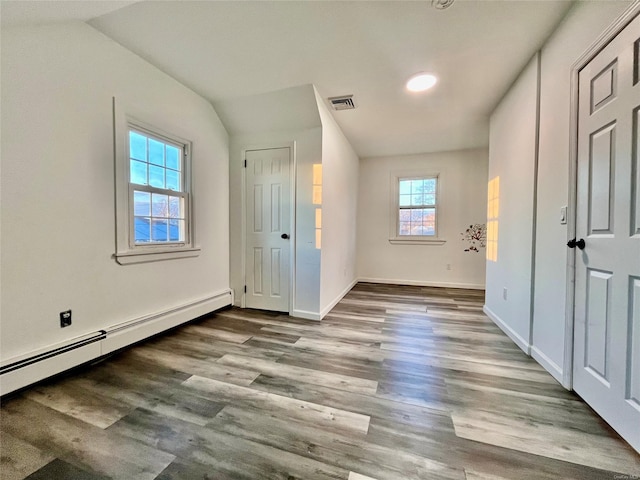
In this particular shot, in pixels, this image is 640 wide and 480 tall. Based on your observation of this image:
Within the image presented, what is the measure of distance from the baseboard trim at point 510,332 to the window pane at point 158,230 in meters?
3.38

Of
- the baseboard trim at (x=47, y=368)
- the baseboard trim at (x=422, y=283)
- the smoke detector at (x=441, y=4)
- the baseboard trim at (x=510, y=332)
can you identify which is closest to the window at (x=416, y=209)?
the baseboard trim at (x=422, y=283)

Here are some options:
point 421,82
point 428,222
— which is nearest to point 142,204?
point 421,82

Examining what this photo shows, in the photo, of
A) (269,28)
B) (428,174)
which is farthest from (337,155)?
(428,174)

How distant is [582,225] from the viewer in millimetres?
1517

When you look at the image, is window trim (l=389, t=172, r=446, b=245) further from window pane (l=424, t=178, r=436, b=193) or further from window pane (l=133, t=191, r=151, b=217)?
window pane (l=133, t=191, r=151, b=217)

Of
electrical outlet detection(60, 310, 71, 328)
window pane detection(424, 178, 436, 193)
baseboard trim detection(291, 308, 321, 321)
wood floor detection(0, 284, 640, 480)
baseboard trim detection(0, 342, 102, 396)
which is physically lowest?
wood floor detection(0, 284, 640, 480)

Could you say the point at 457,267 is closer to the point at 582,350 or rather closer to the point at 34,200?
the point at 582,350

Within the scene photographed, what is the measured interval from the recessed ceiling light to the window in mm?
2406

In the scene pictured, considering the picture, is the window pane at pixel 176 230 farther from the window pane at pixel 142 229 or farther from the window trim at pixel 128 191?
the window pane at pixel 142 229

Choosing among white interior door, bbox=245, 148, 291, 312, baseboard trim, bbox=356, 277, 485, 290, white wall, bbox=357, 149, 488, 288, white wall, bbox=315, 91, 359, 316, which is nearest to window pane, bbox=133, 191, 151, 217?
white interior door, bbox=245, 148, 291, 312

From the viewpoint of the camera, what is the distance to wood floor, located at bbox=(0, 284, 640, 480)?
1.06m

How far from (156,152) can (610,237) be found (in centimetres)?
335

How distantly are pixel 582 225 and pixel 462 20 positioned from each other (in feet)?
5.03

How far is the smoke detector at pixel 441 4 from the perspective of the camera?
1548mm
